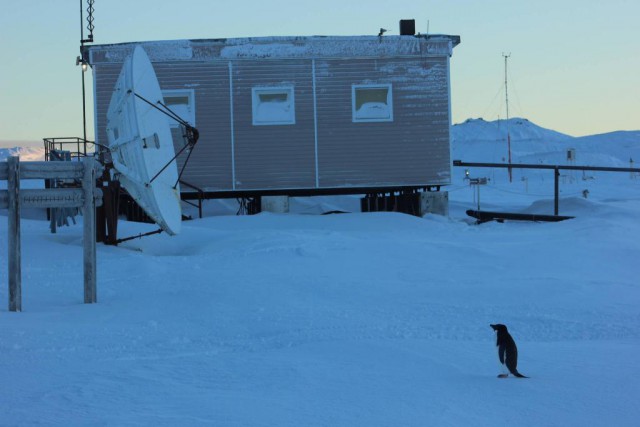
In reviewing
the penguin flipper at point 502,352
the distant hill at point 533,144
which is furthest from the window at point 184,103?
the distant hill at point 533,144

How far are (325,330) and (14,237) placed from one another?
343cm

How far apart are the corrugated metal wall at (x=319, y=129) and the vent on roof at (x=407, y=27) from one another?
64.5 inches

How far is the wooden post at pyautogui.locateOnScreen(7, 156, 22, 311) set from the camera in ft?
26.0

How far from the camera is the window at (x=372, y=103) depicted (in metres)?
19.3

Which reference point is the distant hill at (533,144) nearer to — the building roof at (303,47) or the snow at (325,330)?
the building roof at (303,47)

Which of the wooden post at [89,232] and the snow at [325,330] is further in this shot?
the wooden post at [89,232]

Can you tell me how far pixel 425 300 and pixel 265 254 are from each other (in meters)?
3.49

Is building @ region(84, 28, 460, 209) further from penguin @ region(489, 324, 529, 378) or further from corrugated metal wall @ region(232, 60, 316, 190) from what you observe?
penguin @ region(489, 324, 529, 378)

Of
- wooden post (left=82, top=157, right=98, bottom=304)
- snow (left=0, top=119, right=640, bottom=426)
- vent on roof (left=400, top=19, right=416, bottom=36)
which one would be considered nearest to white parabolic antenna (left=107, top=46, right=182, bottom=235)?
snow (left=0, top=119, right=640, bottom=426)

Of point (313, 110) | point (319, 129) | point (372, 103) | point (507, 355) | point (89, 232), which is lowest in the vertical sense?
point (507, 355)

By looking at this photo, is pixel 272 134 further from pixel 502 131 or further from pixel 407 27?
pixel 502 131

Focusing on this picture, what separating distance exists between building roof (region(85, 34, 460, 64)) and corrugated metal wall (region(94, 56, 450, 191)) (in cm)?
18

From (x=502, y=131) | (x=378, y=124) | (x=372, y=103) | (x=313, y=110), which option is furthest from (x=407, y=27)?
(x=502, y=131)

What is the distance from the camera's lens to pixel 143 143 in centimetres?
1041
